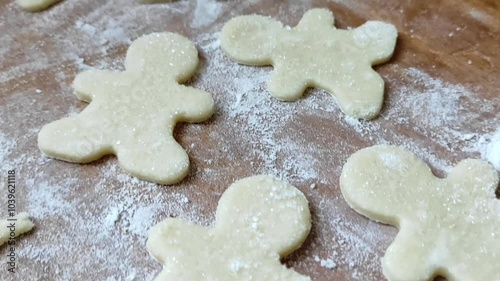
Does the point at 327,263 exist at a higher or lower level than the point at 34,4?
lower

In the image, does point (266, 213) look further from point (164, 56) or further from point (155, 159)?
point (164, 56)

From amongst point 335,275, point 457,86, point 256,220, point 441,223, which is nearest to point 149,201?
point 256,220

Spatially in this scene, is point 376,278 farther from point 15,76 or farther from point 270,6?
point 15,76

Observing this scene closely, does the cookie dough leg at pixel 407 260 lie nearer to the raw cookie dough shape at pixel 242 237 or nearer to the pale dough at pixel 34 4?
the raw cookie dough shape at pixel 242 237

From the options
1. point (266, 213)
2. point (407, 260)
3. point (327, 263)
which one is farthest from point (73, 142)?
point (407, 260)

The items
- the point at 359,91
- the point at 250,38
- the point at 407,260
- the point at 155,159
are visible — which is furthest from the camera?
the point at 250,38

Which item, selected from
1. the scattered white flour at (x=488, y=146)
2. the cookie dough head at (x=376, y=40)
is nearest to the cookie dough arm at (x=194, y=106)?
the cookie dough head at (x=376, y=40)
